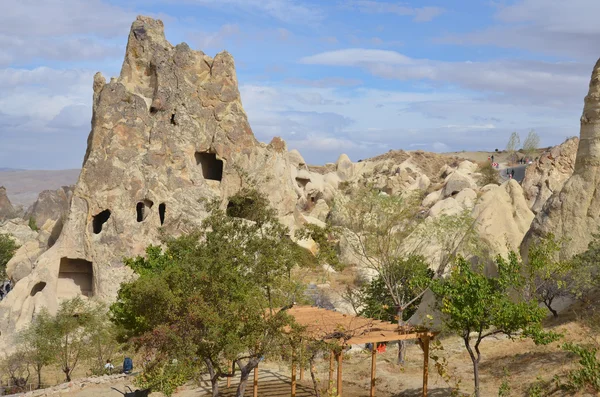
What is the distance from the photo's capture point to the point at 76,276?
39.8 metres

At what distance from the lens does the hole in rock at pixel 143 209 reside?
40344 mm

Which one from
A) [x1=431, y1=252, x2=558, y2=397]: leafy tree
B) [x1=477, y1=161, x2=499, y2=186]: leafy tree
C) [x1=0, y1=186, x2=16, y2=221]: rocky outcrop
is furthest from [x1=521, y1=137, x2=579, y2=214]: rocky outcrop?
[x1=0, y1=186, x2=16, y2=221]: rocky outcrop

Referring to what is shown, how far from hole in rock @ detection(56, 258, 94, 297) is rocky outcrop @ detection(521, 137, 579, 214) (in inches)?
1044

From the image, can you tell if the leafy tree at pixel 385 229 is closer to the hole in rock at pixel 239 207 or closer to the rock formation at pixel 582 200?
the rock formation at pixel 582 200

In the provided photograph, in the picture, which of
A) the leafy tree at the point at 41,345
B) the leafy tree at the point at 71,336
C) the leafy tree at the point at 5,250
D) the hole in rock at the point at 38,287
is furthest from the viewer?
the leafy tree at the point at 5,250

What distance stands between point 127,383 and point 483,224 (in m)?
14.1

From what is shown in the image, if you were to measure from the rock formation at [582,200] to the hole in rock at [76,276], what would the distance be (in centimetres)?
2374

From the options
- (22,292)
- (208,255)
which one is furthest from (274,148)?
(208,255)

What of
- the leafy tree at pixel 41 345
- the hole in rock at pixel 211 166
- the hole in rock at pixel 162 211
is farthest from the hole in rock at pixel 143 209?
the leafy tree at pixel 41 345

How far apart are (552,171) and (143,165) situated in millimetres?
25807

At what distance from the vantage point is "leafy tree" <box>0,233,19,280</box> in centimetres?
5206

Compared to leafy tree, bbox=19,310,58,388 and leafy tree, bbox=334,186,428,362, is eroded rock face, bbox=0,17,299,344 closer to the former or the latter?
leafy tree, bbox=19,310,58,388

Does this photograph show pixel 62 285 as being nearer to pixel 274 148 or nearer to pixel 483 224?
pixel 274 148

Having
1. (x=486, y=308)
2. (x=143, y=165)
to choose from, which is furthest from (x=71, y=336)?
(x=486, y=308)
